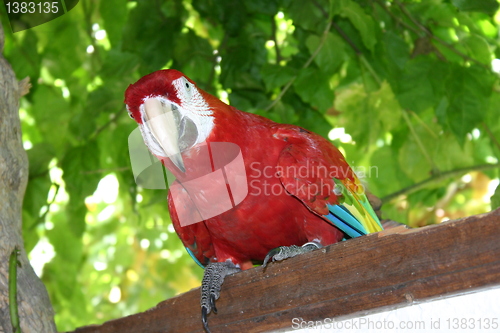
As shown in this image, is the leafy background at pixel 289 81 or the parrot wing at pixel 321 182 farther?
the leafy background at pixel 289 81

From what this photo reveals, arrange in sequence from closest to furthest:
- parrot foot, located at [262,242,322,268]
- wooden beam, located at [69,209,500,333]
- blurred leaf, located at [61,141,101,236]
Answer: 1. wooden beam, located at [69,209,500,333]
2. parrot foot, located at [262,242,322,268]
3. blurred leaf, located at [61,141,101,236]

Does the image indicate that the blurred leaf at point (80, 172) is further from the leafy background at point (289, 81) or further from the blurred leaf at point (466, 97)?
the blurred leaf at point (466, 97)

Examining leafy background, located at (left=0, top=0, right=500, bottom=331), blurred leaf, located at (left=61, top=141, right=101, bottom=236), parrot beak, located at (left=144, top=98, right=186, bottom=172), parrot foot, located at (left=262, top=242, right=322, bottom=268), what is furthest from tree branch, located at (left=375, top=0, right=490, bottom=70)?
blurred leaf, located at (left=61, top=141, right=101, bottom=236)

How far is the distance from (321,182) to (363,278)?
13.5 inches

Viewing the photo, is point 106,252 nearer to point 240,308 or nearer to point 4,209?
point 4,209

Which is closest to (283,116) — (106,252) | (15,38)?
(15,38)

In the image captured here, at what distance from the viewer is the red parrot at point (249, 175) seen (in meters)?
1.21

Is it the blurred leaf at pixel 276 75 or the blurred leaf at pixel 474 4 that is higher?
the blurred leaf at pixel 474 4

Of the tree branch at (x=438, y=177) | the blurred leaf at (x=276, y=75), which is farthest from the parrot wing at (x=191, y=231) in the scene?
the tree branch at (x=438, y=177)

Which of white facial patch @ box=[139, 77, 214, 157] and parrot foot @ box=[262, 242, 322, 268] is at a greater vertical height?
white facial patch @ box=[139, 77, 214, 157]

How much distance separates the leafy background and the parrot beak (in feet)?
1.79

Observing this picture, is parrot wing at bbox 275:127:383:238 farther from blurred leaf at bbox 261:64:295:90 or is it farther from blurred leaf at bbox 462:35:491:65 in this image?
blurred leaf at bbox 462:35:491:65

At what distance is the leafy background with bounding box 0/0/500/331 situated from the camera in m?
1.65

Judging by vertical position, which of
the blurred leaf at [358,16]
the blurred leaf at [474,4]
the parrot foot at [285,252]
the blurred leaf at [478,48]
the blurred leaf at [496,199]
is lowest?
the parrot foot at [285,252]
